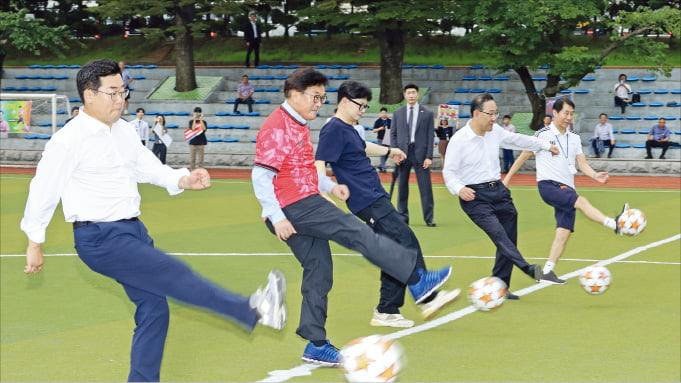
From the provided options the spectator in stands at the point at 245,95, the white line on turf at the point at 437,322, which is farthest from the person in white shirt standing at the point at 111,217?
the spectator in stands at the point at 245,95

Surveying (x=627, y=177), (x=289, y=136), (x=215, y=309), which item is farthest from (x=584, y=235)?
(x=627, y=177)

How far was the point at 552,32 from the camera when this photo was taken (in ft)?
104

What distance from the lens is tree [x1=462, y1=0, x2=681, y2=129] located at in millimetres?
30250

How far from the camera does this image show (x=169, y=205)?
64.6 ft

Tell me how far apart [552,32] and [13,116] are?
713 inches

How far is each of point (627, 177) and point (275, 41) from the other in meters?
24.3

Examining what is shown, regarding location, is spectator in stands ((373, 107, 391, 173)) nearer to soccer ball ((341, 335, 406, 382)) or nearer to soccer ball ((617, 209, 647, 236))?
soccer ball ((617, 209, 647, 236))

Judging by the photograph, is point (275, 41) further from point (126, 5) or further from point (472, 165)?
point (472, 165)

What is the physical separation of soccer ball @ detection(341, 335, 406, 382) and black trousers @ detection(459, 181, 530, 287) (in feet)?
14.3

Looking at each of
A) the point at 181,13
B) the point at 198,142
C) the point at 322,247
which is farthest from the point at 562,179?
the point at 181,13

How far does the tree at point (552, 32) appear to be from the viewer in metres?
30.2

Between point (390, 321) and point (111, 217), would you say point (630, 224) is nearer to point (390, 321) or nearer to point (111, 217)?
point (390, 321)

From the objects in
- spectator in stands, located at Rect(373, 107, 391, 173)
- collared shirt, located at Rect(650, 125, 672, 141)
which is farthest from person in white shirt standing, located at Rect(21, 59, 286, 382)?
collared shirt, located at Rect(650, 125, 672, 141)

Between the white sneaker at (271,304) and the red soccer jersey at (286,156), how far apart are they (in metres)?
0.94
